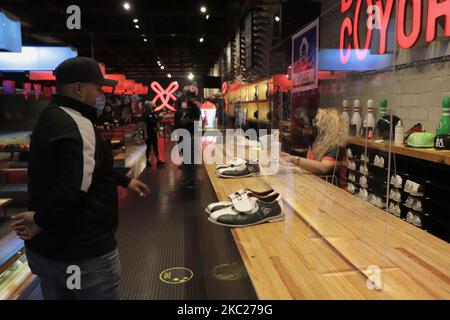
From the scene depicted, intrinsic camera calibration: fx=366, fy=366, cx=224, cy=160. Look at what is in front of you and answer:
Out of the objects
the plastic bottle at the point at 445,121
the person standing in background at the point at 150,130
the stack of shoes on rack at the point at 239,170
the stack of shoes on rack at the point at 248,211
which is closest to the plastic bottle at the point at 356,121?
the stack of shoes on rack at the point at 248,211

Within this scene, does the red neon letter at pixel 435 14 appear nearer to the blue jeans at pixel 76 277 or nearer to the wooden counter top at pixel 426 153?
the wooden counter top at pixel 426 153

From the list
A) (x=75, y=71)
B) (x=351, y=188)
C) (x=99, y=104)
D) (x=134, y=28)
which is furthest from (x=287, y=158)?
(x=134, y=28)

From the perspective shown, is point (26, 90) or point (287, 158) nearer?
point (287, 158)

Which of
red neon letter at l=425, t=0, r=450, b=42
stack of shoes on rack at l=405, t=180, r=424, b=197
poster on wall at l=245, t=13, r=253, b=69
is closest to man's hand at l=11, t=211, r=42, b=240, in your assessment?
stack of shoes on rack at l=405, t=180, r=424, b=197

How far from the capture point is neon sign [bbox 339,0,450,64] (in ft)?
4.48

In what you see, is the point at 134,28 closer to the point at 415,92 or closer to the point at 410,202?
the point at 415,92

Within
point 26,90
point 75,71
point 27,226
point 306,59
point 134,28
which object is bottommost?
point 27,226

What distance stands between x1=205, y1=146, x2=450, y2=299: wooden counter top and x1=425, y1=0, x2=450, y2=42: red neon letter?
1.31m

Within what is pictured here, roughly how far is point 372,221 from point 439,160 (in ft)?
2.74

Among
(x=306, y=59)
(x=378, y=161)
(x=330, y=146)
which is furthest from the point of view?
(x=306, y=59)

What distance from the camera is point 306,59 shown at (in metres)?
1.97

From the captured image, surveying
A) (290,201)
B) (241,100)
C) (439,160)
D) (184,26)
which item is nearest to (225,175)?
(290,201)

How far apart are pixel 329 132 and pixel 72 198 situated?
1.13 metres

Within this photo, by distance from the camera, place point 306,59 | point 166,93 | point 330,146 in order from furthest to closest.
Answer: point 166,93 < point 306,59 < point 330,146
